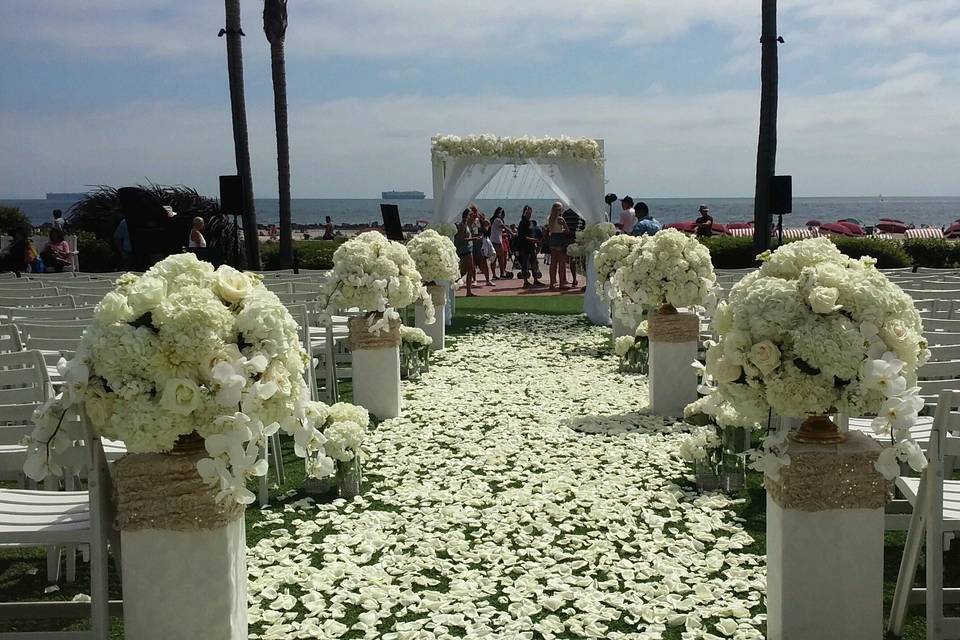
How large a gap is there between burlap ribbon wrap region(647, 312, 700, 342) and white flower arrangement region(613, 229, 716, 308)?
0.11 meters

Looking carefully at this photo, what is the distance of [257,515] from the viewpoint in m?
5.20

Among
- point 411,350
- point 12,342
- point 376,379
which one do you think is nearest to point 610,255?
point 411,350

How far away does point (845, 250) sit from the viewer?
18.7 m

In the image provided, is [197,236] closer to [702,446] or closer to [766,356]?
[702,446]

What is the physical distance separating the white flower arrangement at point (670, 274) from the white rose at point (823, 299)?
4153 millimetres

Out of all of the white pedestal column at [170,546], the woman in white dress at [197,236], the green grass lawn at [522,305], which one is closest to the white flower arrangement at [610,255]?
the green grass lawn at [522,305]

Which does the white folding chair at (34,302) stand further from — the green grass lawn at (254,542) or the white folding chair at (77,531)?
the white folding chair at (77,531)

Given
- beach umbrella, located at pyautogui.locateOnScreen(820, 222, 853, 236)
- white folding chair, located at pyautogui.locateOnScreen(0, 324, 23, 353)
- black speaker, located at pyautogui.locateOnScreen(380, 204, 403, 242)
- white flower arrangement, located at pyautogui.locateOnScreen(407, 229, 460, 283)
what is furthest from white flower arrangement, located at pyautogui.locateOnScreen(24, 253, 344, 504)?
beach umbrella, located at pyautogui.locateOnScreen(820, 222, 853, 236)

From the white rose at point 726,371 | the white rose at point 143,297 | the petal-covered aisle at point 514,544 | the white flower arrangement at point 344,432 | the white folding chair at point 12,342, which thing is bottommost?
the petal-covered aisle at point 514,544

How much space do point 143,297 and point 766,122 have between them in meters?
14.5

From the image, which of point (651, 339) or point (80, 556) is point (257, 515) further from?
point (651, 339)

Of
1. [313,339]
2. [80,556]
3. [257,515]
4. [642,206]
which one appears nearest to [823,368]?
[257,515]

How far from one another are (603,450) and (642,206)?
9105 mm

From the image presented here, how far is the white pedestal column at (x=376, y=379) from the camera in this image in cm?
742
